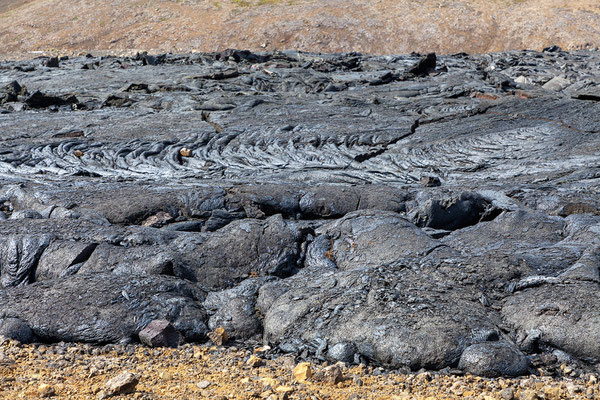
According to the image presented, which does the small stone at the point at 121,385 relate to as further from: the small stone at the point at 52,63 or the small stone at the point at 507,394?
the small stone at the point at 52,63

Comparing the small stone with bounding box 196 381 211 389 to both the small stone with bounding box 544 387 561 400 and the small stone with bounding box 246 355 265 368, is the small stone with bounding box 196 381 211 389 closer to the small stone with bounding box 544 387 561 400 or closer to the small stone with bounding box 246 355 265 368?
the small stone with bounding box 246 355 265 368

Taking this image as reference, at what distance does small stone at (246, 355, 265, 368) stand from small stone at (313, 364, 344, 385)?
798mm

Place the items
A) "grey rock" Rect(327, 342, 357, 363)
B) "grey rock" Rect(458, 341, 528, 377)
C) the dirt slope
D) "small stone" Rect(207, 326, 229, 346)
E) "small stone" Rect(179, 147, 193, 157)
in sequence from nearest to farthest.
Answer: "grey rock" Rect(458, 341, 528, 377) → "grey rock" Rect(327, 342, 357, 363) → "small stone" Rect(207, 326, 229, 346) → "small stone" Rect(179, 147, 193, 157) → the dirt slope

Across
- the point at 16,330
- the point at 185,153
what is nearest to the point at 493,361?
the point at 16,330

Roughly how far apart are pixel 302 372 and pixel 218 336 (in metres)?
1.49

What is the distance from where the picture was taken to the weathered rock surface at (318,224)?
668 centimetres

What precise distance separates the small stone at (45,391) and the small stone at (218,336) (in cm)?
202

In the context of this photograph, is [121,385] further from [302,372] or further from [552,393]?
[552,393]

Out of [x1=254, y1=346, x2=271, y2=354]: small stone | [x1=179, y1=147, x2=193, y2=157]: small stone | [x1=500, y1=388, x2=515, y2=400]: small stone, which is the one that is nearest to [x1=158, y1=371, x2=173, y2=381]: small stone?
[x1=254, y1=346, x2=271, y2=354]: small stone

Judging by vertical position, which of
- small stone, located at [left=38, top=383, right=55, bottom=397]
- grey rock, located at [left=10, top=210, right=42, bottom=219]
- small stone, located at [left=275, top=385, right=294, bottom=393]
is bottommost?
small stone, located at [left=275, top=385, right=294, bottom=393]

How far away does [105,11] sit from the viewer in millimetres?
55906

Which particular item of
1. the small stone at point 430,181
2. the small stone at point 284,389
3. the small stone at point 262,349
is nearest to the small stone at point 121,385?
the small stone at point 284,389

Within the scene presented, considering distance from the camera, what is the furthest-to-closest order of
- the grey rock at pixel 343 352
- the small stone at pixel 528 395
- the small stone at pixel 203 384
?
the grey rock at pixel 343 352 → the small stone at pixel 203 384 → the small stone at pixel 528 395

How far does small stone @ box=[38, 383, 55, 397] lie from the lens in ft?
18.1
